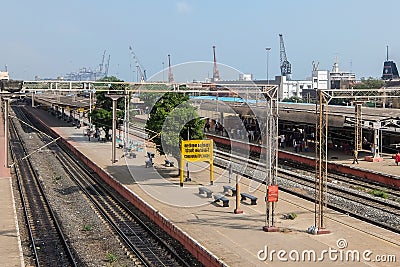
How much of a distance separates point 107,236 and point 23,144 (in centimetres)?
3136

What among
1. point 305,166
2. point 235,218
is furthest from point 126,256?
point 305,166

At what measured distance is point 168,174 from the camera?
26.2m

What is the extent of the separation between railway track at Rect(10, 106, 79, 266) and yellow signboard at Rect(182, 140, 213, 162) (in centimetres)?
557

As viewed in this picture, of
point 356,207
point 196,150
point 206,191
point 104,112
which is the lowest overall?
point 356,207

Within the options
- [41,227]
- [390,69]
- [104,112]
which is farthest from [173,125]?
[390,69]

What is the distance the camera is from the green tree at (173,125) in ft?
79.3

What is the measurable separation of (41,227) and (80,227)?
4.24 ft

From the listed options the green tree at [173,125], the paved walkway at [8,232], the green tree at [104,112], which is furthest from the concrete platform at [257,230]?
the green tree at [104,112]

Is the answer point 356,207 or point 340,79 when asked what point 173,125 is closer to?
point 356,207

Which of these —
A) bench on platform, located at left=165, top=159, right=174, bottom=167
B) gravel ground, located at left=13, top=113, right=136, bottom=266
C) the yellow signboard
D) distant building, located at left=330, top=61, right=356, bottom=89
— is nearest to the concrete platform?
the yellow signboard

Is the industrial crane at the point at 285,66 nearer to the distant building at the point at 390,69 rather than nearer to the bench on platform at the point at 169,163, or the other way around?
the distant building at the point at 390,69

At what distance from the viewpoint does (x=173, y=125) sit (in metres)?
24.2

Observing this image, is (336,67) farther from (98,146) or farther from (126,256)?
(126,256)

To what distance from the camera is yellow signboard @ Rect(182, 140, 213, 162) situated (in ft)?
73.9
